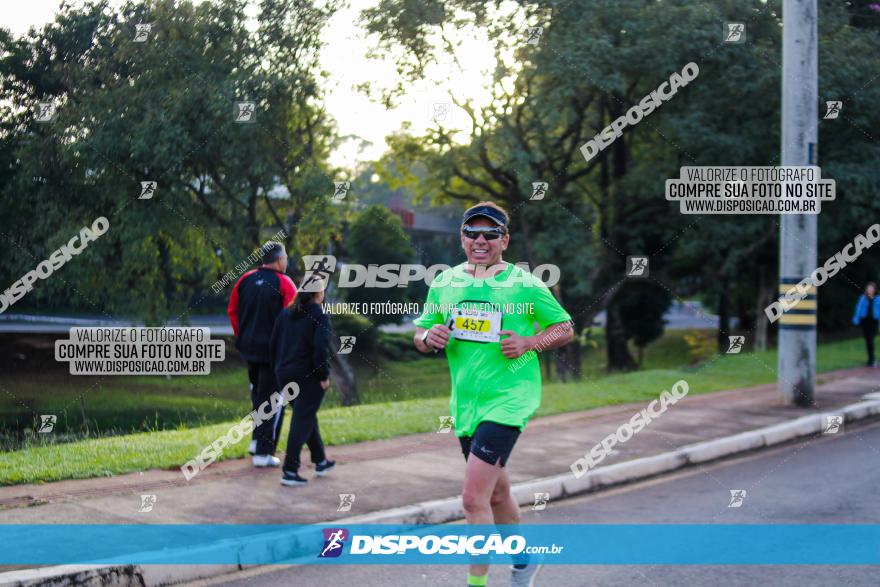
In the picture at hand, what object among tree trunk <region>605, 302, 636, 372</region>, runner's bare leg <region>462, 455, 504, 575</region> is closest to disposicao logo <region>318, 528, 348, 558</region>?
runner's bare leg <region>462, 455, 504, 575</region>

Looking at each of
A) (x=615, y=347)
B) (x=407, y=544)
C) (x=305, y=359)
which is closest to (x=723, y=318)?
(x=615, y=347)

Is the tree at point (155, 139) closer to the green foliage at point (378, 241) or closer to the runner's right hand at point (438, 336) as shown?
the green foliage at point (378, 241)

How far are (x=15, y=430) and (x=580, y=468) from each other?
32.2 feet

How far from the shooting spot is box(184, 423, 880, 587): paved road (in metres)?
5.50

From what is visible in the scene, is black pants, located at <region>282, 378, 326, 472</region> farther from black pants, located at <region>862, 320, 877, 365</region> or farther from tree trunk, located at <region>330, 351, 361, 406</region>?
black pants, located at <region>862, 320, 877, 365</region>

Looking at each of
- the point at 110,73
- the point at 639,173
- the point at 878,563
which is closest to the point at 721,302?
the point at 639,173

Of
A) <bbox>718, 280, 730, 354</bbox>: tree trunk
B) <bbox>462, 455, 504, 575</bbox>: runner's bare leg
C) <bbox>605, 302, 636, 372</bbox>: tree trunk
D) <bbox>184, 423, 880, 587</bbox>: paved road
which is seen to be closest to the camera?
<bbox>462, 455, 504, 575</bbox>: runner's bare leg

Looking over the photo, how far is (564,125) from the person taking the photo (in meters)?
21.2

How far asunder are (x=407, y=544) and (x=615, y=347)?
71.8 feet

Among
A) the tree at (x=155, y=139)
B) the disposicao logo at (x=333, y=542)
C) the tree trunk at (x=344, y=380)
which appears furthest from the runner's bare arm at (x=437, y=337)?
the tree trunk at (x=344, y=380)

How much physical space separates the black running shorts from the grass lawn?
14.0 ft

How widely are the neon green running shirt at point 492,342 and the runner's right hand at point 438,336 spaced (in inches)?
3.3

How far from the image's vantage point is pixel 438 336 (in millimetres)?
4801

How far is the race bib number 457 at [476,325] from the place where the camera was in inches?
189
